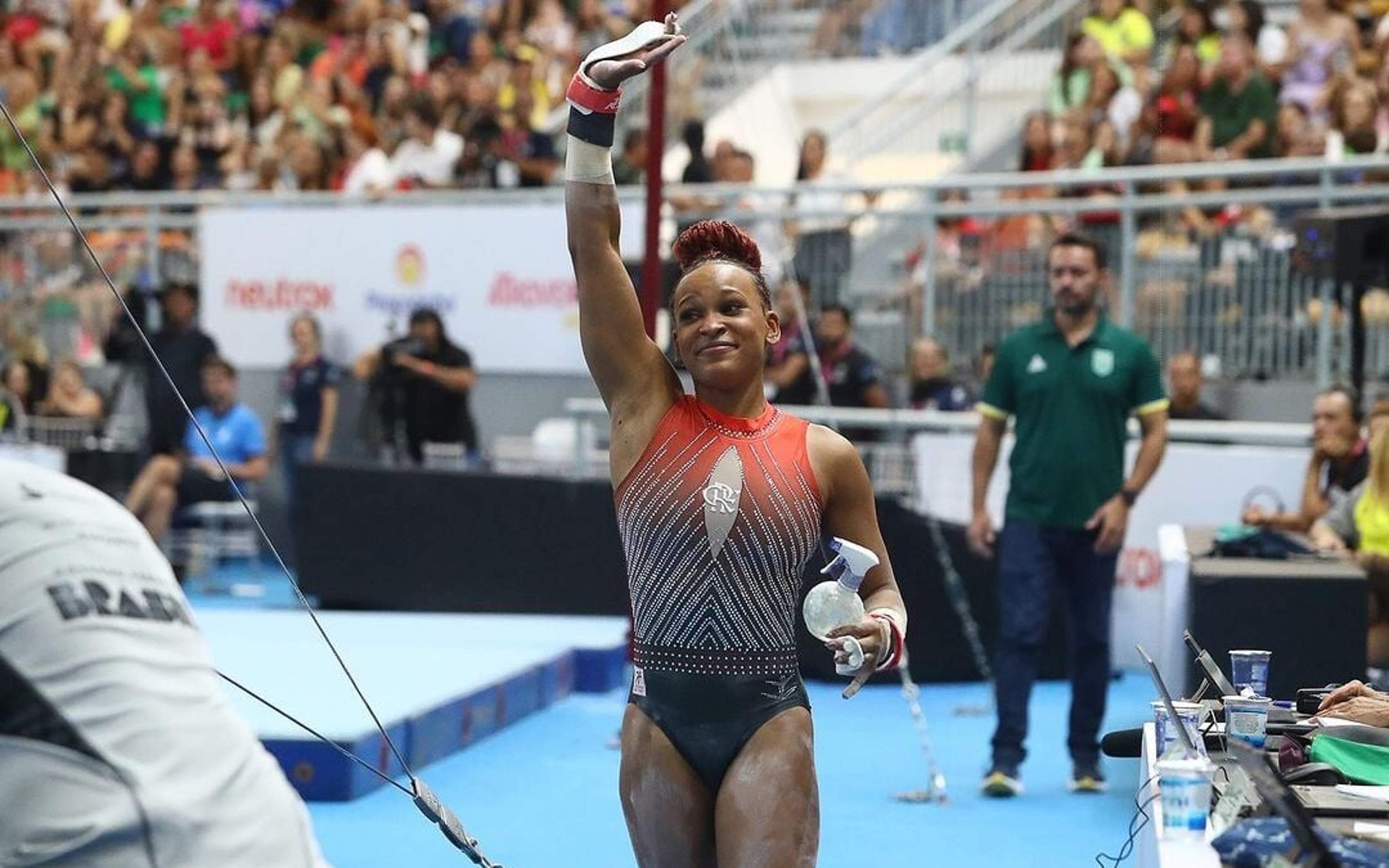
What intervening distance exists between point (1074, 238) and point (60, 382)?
9711 mm

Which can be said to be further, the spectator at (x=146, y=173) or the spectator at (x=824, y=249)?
the spectator at (x=146, y=173)

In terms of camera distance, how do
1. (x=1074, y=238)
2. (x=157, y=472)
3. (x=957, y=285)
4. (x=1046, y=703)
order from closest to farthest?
(x=1074, y=238) < (x=1046, y=703) < (x=957, y=285) < (x=157, y=472)

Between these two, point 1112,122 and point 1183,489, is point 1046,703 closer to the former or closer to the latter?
point 1183,489

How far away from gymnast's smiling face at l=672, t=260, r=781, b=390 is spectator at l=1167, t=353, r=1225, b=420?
751 centimetres

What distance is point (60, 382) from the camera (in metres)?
15.0

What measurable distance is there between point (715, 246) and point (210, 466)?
399 inches

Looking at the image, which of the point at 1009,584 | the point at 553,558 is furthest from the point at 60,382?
the point at 1009,584

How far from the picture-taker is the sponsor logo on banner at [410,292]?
13789mm

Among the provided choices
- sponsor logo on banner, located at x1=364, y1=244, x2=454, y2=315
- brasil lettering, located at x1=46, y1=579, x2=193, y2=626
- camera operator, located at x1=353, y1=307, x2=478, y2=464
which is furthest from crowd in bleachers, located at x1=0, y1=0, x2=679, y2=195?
brasil lettering, located at x1=46, y1=579, x2=193, y2=626

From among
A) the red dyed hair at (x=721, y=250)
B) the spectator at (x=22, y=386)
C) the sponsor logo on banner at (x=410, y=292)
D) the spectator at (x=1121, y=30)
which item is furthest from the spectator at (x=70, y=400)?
the red dyed hair at (x=721, y=250)

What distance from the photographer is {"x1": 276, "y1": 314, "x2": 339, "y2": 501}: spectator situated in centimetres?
1405

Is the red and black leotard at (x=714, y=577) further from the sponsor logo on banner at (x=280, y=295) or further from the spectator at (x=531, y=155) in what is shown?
the sponsor logo on banner at (x=280, y=295)

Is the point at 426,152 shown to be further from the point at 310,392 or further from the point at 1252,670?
the point at 1252,670

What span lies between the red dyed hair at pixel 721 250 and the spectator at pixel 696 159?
9.31 metres
